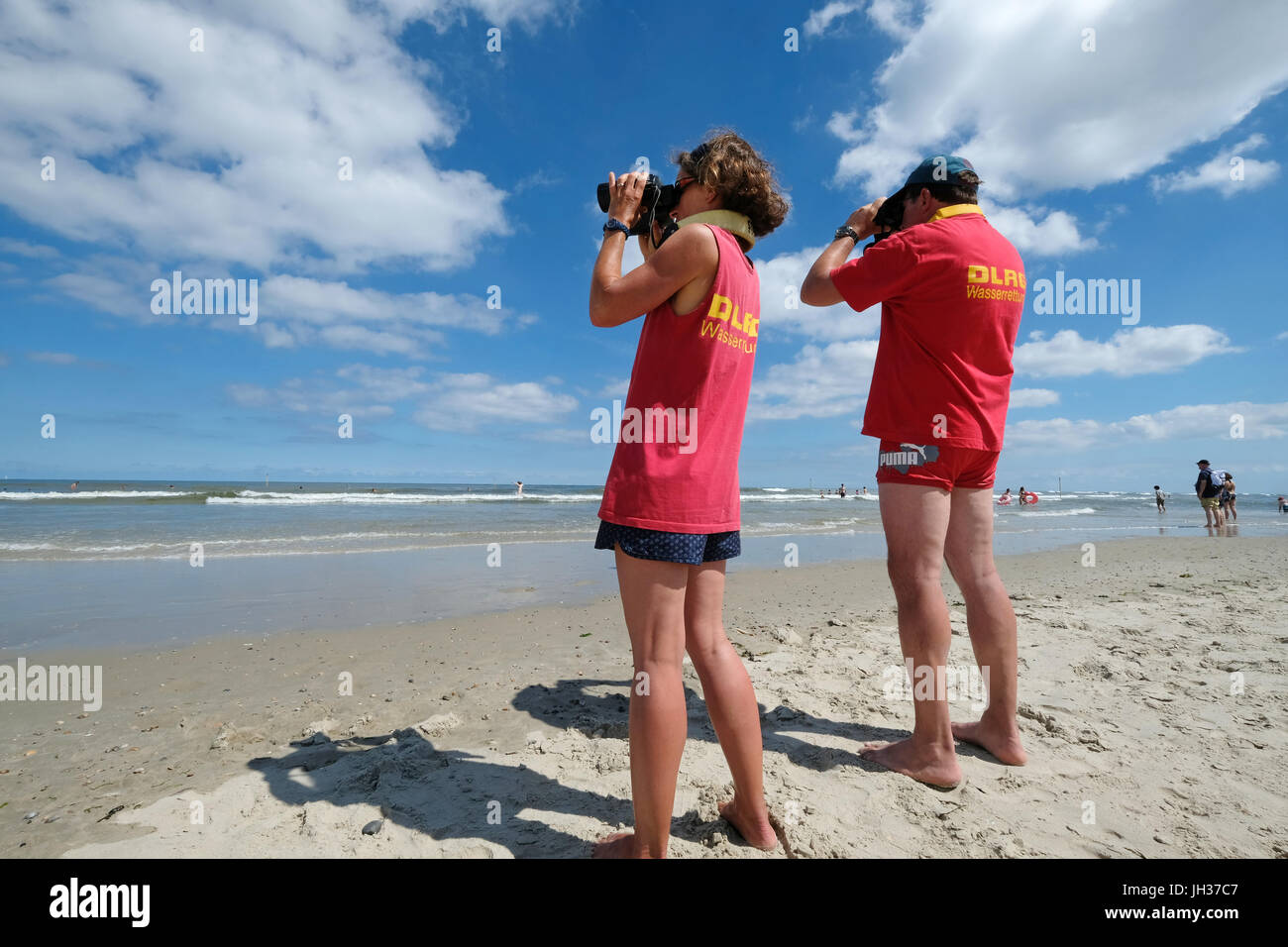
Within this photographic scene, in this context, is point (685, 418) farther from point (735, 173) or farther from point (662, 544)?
point (735, 173)

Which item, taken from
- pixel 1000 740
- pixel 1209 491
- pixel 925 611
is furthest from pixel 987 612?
pixel 1209 491

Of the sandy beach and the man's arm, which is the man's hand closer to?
the man's arm

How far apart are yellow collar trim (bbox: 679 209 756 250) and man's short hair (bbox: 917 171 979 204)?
1.14 m

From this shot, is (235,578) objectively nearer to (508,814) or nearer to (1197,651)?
(508,814)

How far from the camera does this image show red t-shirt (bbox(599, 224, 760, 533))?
162 cm

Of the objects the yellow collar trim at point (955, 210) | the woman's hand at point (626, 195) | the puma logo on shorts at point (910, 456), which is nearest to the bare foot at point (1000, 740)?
the puma logo on shorts at point (910, 456)

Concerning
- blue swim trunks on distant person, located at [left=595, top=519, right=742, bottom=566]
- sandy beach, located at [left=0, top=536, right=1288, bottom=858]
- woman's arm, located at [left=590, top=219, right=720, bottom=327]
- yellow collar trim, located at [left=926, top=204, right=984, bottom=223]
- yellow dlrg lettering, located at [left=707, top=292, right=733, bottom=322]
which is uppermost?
yellow collar trim, located at [left=926, top=204, right=984, bottom=223]

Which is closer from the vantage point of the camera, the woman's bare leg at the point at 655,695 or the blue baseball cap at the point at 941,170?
the woman's bare leg at the point at 655,695

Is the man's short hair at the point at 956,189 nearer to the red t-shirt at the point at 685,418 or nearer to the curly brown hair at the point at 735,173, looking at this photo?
the curly brown hair at the point at 735,173

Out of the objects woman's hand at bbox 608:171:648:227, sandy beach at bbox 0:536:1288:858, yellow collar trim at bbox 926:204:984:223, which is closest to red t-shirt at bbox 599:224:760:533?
woman's hand at bbox 608:171:648:227

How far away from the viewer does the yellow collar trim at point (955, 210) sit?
2410 mm
